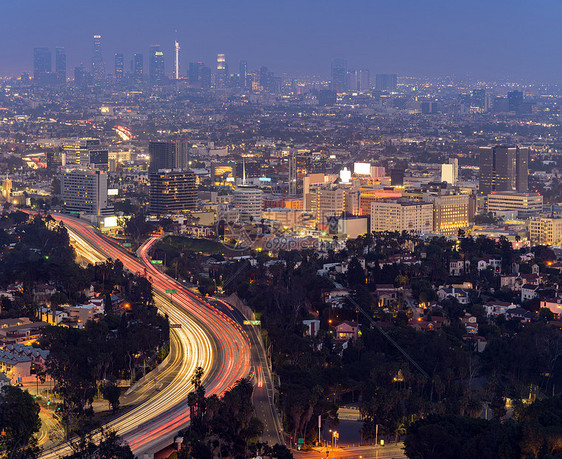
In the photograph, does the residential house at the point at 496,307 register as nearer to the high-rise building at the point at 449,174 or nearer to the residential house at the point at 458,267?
the residential house at the point at 458,267

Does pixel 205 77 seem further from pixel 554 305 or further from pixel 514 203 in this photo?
pixel 554 305

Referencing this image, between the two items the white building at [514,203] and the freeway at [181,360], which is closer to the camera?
the freeway at [181,360]

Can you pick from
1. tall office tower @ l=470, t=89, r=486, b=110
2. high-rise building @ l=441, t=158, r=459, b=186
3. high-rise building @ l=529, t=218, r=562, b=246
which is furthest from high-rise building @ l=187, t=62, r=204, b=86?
high-rise building @ l=529, t=218, r=562, b=246

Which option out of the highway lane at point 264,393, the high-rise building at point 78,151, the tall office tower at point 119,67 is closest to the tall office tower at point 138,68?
the tall office tower at point 119,67

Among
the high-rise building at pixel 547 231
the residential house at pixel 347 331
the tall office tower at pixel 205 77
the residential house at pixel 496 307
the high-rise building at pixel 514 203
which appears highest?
the tall office tower at pixel 205 77

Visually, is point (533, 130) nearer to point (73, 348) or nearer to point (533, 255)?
point (533, 255)

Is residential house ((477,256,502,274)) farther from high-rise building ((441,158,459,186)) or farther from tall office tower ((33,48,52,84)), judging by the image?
tall office tower ((33,48,52,84))

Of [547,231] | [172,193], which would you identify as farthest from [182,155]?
[547,231]
